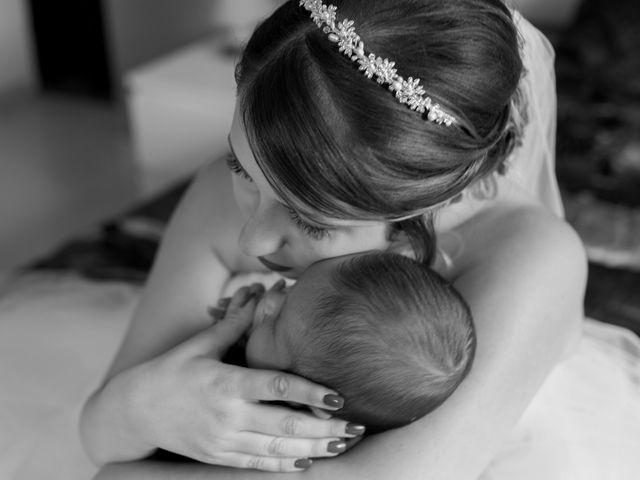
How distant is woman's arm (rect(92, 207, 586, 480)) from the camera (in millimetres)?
1032

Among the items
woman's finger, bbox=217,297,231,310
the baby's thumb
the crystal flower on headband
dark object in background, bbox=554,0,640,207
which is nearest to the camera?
the crystal flower on headband

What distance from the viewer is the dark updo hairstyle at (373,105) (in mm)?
876

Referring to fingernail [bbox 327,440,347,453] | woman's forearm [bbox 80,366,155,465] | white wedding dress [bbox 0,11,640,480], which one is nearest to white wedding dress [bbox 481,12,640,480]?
white wedding dress [bbox 0,11,640,480]

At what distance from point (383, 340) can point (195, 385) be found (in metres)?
0.27

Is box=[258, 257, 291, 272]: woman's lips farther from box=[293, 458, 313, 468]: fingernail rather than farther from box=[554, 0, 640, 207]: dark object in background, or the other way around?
box=[554, 0, 640, 207]: dark object in background

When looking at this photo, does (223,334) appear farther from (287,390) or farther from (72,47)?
(72,47)

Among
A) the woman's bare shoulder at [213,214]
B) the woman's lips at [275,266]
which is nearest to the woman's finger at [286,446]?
the woman's lips at [275,266]

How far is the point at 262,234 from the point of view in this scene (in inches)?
39.7

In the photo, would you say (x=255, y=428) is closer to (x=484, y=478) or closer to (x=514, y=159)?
(x=484, y=478)

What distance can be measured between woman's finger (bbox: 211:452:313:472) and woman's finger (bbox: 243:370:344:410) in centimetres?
9

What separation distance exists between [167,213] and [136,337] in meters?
1.10

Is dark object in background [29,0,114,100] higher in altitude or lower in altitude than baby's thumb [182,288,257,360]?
lower

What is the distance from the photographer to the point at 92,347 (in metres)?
1.73

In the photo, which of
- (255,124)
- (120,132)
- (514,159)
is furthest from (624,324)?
(120,132)
